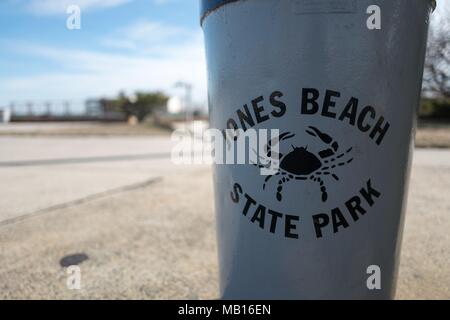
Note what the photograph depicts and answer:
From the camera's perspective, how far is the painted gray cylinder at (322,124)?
126 centimetres

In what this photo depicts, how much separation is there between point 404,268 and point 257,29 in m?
2.21

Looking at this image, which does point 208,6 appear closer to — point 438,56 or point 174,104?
point 438,56

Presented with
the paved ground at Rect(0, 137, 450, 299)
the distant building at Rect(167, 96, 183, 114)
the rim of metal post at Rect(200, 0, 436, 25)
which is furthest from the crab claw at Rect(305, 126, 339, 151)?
the distant building at Rect(167, 96, 183, 114)

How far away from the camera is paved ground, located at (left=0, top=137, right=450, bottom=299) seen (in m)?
2.41

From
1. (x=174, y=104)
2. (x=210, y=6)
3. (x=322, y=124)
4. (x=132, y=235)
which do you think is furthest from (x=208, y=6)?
(x=174, y=104)

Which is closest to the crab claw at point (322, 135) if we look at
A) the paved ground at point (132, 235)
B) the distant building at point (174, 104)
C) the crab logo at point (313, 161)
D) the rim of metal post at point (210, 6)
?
the crab logo at point (313, 161)

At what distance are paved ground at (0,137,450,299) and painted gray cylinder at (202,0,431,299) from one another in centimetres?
107

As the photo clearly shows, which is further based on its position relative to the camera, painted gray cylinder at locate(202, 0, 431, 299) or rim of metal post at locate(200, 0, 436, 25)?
rim of metal post at locate(200, 0, 436, 25)

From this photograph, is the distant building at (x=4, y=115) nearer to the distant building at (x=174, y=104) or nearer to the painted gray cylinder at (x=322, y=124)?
the distant building at (x=174, y=104)

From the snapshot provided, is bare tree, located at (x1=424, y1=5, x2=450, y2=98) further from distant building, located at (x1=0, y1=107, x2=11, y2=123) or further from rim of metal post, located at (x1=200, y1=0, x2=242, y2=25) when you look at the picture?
distant building, located at (x1=0, y1=107, x2=11, y2=123)

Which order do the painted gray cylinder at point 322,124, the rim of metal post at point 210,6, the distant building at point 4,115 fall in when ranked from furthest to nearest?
the distant building at point 4,115, the rim of metal post at point 210,6, the painted gray cylinder at point 322,124

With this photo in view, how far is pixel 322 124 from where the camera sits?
1.28 m

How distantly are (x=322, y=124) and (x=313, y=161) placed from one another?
0.14 m

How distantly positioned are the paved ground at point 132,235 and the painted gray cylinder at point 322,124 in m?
1.07
